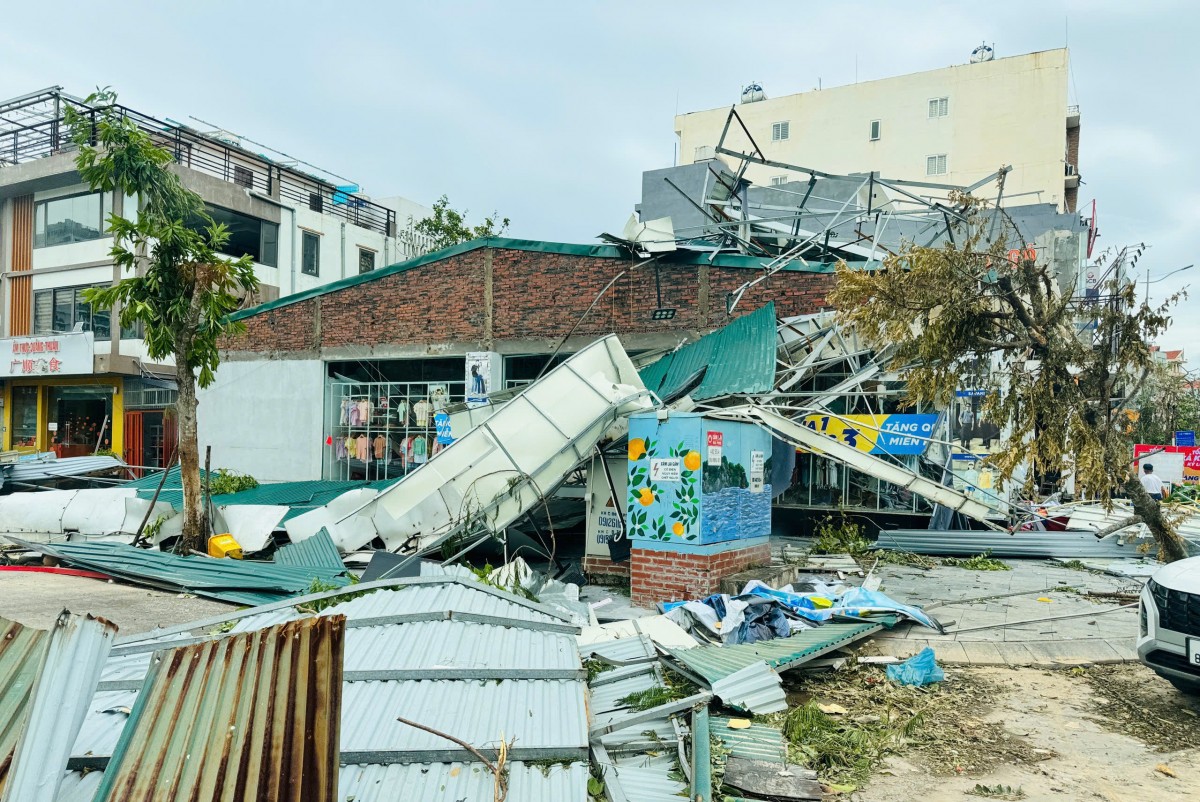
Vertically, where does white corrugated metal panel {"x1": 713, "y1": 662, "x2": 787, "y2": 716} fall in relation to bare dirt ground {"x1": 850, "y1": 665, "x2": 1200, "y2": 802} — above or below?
above

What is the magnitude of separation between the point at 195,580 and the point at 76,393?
64.2 feet

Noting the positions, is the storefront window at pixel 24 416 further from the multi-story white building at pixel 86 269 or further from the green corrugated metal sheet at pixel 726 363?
the green corrugated metal sheet at pixel 726 363

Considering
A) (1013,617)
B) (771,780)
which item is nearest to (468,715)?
(771,780)

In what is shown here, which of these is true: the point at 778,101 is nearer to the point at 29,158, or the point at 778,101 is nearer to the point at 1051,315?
the point at 29,158

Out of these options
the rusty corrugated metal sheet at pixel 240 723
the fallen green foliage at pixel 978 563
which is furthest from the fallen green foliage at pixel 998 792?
the fallen green foliage at pixel 978 563

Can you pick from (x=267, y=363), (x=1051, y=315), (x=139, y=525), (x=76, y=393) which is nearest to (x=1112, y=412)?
(x=1051, y=315)

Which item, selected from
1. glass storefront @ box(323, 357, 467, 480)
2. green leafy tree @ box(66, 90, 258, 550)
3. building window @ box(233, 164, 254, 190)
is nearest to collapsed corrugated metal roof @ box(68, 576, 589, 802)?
green leafy tree @ box(66, 90, 258, 550)

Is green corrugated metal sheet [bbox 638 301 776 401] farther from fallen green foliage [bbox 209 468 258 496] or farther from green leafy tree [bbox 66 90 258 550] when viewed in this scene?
fallen green foliage [bbox 209 468 258 496]

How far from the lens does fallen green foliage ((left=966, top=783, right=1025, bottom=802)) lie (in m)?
4.43

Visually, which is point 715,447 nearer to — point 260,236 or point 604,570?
point 604,570

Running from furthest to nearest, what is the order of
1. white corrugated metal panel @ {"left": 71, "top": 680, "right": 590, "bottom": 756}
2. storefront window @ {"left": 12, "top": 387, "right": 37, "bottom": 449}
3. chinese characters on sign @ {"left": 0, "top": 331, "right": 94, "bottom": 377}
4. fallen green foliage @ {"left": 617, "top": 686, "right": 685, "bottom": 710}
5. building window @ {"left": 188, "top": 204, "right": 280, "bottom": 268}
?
1. storefront window @ {"left": 12, "top": 387, "right": 37, "bottom": 449}
2. building window @ {"left": 188, "top": 204, "right": 280, "bottom": 268}
3. chinese characters on sign @ {"left": 0, "top": 331, "right": 94, "bottom": 377}
4. fallen green foliage @ {"left": 617, "top": 686, "right": 685, "bottom": 710}
5. white corrugated metal panel @ {"left": 71, "top": 680, "right": 590, "bottom": 756}

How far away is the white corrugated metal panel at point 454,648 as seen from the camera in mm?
4469

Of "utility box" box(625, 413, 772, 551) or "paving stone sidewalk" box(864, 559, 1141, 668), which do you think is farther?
"utility box" box(625, 413, 772, 551)

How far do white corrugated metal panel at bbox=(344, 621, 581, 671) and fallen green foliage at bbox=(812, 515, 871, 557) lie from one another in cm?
732
